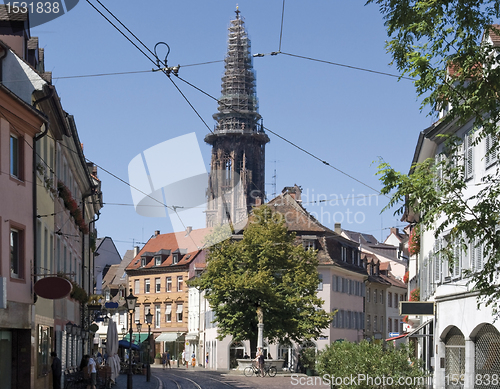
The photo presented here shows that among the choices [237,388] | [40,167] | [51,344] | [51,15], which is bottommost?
[237,388]

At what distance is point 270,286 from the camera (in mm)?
44812

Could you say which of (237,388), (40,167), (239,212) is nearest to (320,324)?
(237,388)

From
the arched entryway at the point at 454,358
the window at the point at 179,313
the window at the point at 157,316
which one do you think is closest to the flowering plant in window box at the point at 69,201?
the arched entryway at the point at 454,358

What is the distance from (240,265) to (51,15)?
3258 cm

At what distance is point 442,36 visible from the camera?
37.4ft

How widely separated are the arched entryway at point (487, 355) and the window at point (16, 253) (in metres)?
11.8

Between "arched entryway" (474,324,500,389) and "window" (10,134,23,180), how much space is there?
40.8 feet

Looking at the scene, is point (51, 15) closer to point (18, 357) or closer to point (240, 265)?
point (18, 357)

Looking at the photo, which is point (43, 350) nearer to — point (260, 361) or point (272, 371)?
point (260, 361)

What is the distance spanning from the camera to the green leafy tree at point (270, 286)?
4522 cm

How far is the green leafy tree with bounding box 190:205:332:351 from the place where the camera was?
45.2 metres

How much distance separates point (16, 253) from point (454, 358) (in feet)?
45.0

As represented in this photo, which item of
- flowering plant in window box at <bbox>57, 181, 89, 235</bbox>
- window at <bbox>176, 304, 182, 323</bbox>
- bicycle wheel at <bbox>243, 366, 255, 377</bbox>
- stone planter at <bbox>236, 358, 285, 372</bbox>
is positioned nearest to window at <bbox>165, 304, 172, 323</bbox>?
window at <bbox>176, 304, 182, 323</bbox>

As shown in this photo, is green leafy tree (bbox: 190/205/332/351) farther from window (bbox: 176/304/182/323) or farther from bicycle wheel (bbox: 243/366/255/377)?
window (bbox: 176/304/182/323)
